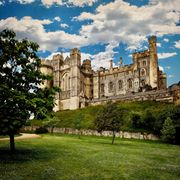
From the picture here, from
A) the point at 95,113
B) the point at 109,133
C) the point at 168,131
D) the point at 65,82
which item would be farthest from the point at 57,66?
the point at 168,131

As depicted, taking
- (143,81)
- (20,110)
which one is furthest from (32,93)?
(143,81)

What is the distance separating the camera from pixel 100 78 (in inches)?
4712

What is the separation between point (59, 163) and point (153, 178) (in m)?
8.04

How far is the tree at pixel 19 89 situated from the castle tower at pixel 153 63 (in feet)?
248

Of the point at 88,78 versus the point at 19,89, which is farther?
the point at 88,78

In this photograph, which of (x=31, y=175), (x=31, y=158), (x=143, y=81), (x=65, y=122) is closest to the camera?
(x=31, y=175)

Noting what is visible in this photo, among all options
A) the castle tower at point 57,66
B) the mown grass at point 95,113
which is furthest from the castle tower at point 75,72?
the mown grass at point 95,113

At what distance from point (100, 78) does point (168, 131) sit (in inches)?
2755

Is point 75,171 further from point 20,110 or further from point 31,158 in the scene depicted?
point 20,110

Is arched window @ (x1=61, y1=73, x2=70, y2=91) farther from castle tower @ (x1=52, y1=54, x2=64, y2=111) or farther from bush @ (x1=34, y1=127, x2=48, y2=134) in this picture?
bush @ (x1=34, y1=127, x2=48, y2=134)

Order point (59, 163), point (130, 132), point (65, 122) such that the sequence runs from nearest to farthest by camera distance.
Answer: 1. point (59, 163)
2. point (130, 132)
3. point (65, 122)

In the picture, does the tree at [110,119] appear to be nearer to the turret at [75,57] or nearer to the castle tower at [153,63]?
the castle tower at [153,63]

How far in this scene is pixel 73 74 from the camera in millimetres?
111188

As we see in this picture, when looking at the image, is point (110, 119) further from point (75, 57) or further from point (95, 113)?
point (75, 57)
